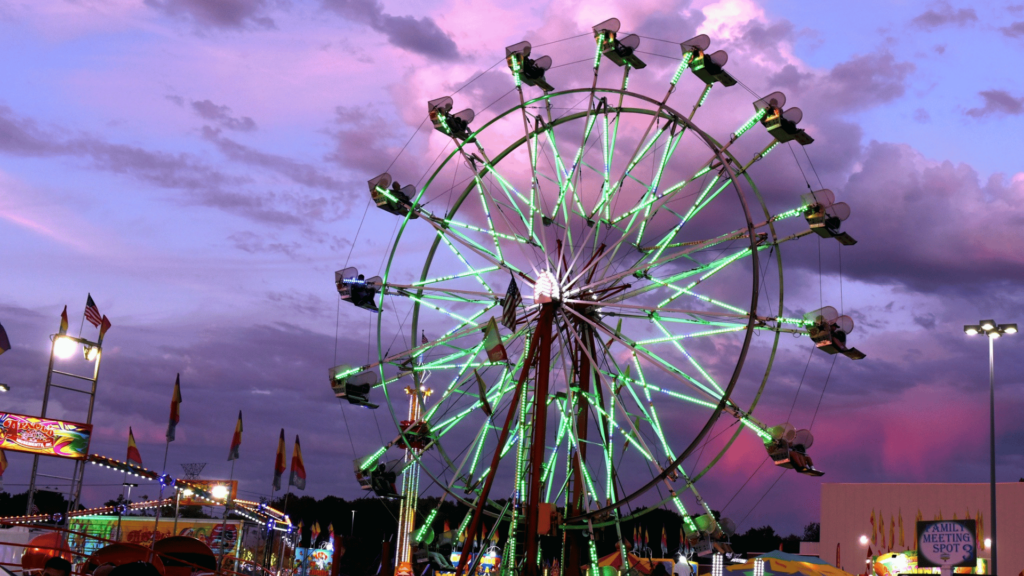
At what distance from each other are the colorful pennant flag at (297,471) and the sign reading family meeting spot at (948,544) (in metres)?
26.9

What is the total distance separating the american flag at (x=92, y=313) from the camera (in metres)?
25.7

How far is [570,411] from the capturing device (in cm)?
1897

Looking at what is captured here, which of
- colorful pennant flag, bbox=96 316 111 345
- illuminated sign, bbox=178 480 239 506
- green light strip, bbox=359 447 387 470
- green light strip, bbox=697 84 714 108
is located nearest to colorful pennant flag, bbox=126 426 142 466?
illuminated sign, bbox=178 480 239 506

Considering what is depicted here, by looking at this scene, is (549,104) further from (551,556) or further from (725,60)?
(551,556)

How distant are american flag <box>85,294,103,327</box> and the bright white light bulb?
1725 millimetres

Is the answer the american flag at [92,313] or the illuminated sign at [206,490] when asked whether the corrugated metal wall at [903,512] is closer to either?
the illuminated sign at [206,490]

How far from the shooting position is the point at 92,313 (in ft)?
84.9

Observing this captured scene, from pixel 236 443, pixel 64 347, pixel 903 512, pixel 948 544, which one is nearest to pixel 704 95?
pixel 948 544

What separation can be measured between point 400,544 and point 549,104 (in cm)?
2371

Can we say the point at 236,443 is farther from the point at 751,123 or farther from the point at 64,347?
the point at 751,123

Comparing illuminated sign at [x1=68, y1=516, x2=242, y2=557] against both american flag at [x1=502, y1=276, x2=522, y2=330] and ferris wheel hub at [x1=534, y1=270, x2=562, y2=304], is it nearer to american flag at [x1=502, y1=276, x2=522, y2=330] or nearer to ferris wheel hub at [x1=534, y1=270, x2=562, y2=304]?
ferris wheel hub at [x1=534, y1=270, x2=562, y2=304]

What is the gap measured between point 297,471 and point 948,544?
28.2 metres

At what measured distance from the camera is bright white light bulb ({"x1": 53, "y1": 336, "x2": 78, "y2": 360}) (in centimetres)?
2364

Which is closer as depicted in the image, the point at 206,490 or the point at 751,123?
the point at 751,123
